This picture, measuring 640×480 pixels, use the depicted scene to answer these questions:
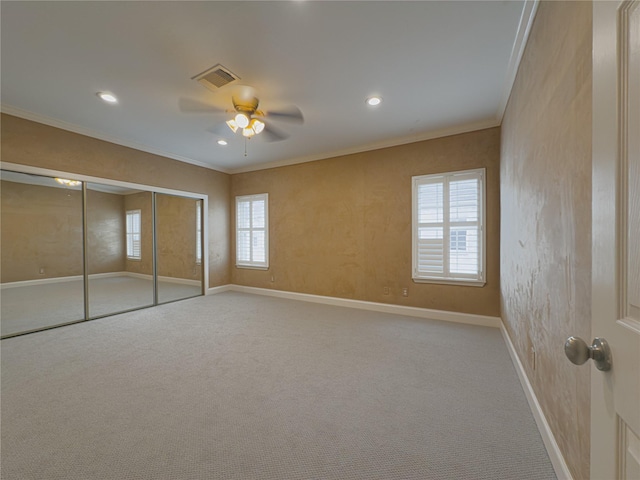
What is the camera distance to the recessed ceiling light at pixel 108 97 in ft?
9.27

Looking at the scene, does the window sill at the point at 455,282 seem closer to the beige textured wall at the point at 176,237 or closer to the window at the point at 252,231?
the window at the point at 252,231

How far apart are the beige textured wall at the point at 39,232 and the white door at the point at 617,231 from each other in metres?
5.12

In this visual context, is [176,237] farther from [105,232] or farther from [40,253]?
[40,253]

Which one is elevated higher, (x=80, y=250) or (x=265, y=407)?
(x=80, y=250)

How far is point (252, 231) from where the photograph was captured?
5758 mm

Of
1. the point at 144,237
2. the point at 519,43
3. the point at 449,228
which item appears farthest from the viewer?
the point at 144,237

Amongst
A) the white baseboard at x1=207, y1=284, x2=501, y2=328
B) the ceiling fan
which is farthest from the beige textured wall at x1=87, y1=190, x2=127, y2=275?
the ceiling fan

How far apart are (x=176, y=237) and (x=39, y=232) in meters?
1.84

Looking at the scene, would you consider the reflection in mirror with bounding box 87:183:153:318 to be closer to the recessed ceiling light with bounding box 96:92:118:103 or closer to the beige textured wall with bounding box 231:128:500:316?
the recessed ceiling light with bounding box 96:92:118:103

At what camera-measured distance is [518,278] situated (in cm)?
230

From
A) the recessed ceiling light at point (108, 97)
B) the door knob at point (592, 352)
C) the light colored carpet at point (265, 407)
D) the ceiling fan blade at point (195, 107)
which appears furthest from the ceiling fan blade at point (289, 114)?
the door knob at point (592, 352)

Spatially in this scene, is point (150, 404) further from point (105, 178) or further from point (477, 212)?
point (477, 212)

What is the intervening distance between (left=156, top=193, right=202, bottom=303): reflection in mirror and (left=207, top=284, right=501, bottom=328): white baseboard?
0.52 meters

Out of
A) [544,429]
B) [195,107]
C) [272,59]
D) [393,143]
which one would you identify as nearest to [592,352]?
[544,429]
